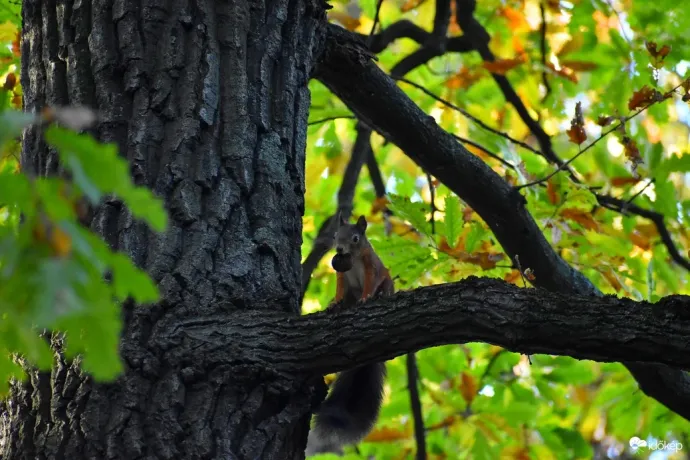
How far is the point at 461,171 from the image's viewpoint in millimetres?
2871

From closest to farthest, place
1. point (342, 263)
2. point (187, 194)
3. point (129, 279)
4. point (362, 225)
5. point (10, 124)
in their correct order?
point (10, 124)
point (129, 279)
point (187, 194)
point (342, 263)
point (362, 225)

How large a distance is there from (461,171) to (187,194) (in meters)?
1.15

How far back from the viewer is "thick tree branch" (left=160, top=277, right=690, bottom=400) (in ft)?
5.45

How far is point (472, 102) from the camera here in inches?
198

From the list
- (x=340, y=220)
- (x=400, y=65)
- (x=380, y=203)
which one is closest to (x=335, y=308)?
(x=340, y=220)

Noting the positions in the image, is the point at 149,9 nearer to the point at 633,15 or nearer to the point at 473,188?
the point at 473,188

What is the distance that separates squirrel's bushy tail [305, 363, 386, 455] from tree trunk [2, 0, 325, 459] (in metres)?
0.68

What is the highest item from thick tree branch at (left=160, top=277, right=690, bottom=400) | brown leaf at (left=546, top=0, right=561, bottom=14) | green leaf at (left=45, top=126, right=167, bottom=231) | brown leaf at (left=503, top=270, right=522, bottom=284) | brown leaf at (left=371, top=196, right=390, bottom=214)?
brown leaf at (left=546, top=0, right=561, bottom=14)

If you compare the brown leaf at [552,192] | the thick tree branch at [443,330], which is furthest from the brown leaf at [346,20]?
the thick tree branch at [443,330]

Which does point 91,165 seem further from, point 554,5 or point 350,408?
point 554,5

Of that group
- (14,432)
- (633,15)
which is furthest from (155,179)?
(633,15)

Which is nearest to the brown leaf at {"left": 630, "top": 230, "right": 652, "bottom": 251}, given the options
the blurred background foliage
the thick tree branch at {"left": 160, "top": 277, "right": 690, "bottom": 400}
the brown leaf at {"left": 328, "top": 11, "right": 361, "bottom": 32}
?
the blurred background foliage

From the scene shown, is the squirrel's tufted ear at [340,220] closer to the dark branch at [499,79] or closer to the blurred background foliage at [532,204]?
the blurred background foliage at [532,204]

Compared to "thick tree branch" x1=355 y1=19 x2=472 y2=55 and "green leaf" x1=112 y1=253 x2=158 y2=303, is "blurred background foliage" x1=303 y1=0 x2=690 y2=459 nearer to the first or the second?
"thick tree branch" x1=355 y1=19 x2=472 y2=55
